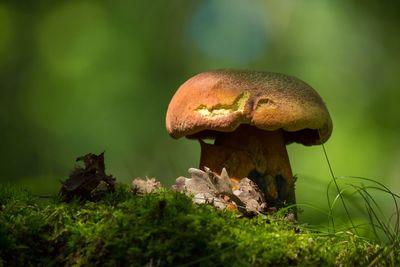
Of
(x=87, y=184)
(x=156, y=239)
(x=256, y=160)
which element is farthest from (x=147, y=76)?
(x=156, y=239)

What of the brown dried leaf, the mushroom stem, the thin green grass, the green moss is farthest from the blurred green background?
the green moss

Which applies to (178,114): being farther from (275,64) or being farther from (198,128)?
(275,64)

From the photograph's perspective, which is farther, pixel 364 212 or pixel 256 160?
pixel 256 160

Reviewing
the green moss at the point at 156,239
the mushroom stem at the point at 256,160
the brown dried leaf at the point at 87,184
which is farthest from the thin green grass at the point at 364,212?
the brown dried leaf at the point at 87,184

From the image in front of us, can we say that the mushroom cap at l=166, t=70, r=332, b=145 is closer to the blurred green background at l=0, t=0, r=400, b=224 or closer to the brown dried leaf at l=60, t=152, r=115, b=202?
the brown dried leaf at l=60, t=152, r=115, b=202

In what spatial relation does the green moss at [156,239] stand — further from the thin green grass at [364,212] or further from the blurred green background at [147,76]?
the blurred green background at [147,76]

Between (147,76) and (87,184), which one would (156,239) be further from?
(147,76)
